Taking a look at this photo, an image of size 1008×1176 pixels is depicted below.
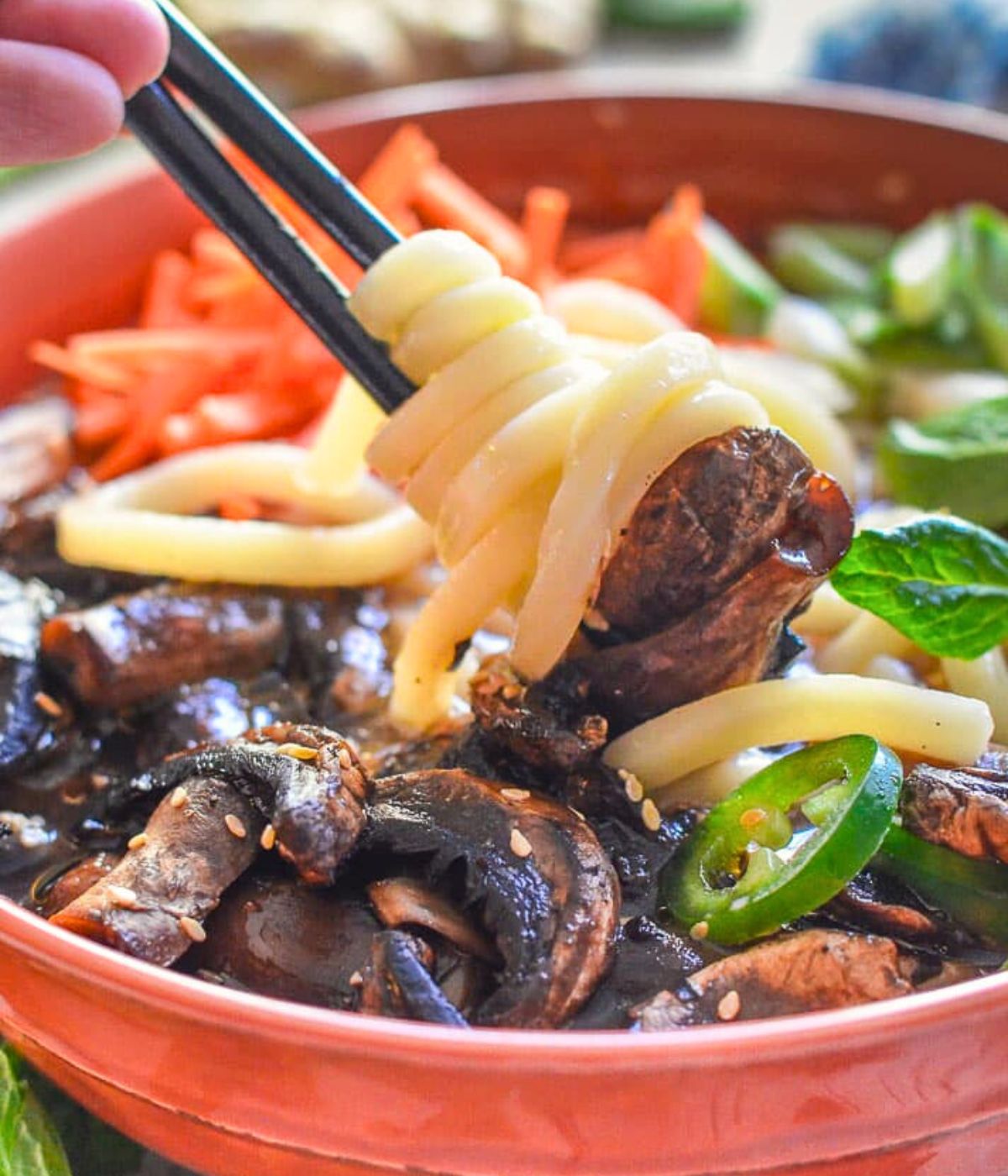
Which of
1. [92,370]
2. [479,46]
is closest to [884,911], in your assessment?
[92,370]

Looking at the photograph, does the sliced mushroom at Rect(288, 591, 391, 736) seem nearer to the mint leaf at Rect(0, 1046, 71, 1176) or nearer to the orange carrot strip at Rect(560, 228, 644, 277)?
the mint leaf at Rect(0, 1046, 71, 1176)

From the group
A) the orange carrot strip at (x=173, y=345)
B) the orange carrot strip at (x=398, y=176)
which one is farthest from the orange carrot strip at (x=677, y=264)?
the orange carrot strip at (x=173, y=345)

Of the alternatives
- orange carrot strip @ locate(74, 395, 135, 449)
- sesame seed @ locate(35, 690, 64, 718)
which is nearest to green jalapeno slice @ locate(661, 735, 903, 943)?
sesame seed @ locate(35, 690, 64, 718)

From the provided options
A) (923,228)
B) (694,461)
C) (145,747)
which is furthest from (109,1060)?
(923,228)

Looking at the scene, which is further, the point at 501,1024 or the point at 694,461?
the point at 694,461

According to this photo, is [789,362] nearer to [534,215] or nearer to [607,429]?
[534,215]

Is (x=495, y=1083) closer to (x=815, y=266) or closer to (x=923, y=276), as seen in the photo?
(x=923, y=276)
